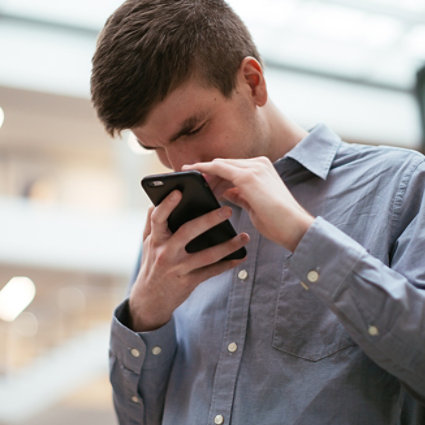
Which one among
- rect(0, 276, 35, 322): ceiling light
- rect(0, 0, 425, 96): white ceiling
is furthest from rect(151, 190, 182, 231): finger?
rect(0, 276, 35, 322): ceiling light

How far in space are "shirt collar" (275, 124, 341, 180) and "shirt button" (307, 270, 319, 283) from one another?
360 mm

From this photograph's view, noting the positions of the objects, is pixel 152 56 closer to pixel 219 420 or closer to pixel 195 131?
pixel 195 131

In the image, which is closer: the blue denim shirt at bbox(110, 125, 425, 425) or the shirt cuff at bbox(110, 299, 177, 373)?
the blue denim shirt at bbox(110, 125, 425, 425)

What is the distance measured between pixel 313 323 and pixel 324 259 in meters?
0.24

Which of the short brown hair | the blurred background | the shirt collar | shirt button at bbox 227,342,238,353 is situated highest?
the short brown hair

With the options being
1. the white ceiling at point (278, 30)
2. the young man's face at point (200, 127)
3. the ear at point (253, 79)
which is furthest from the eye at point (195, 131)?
the white ceiling at point (278, 30)

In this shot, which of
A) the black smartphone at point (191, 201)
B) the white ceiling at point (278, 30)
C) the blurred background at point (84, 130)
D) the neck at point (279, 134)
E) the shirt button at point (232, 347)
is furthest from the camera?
the blurred background at point (84, 130)

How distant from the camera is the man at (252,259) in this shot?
1.04 m

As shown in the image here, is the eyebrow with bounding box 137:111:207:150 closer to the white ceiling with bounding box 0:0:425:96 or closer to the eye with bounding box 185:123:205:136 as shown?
the eye with bounding box 185:123:205:136

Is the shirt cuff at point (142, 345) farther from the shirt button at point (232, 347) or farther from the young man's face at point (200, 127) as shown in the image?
the young man's face at point (200, 127)

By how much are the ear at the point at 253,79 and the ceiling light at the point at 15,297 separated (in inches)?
307

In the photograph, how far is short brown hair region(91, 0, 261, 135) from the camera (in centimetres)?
131

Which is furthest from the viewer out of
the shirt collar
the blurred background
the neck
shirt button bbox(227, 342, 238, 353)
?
the blurred background

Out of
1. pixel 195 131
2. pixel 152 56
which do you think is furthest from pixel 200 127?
pixel 152 56
